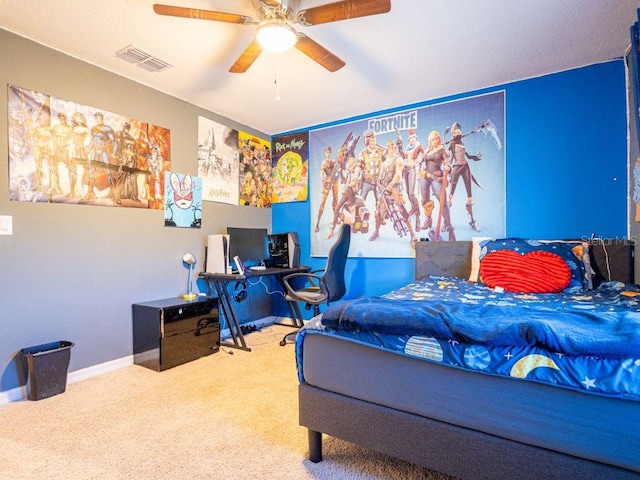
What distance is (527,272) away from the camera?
245 cm

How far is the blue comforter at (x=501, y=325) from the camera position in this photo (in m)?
0.96

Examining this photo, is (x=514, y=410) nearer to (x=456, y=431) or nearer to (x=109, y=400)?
(x=456, y=431)

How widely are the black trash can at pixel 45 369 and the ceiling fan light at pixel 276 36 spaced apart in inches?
94.9

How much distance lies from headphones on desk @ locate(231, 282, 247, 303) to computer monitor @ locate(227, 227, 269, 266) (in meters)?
0.26

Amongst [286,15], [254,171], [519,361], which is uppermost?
[286,15]

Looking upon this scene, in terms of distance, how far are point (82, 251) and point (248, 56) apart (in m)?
1.93

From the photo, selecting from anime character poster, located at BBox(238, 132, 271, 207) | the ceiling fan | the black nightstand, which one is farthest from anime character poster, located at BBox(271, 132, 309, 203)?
the ceiling fan

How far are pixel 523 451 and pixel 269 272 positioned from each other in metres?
2.66

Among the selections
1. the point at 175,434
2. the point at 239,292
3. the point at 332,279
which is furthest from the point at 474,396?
the point at 239,292

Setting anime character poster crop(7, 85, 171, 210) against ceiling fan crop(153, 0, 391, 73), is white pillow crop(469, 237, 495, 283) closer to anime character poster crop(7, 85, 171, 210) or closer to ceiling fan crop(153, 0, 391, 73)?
ceiling fan crop(153, 0, 391, 73)

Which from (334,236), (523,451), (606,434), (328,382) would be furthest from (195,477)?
(334,236)

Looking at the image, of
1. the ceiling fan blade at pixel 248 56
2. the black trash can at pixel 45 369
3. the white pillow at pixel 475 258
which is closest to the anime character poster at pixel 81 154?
the black trash can at pixel 45 369

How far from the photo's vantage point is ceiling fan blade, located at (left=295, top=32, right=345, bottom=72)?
2021 millimetres

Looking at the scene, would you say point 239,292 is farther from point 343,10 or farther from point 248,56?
point 343,10
